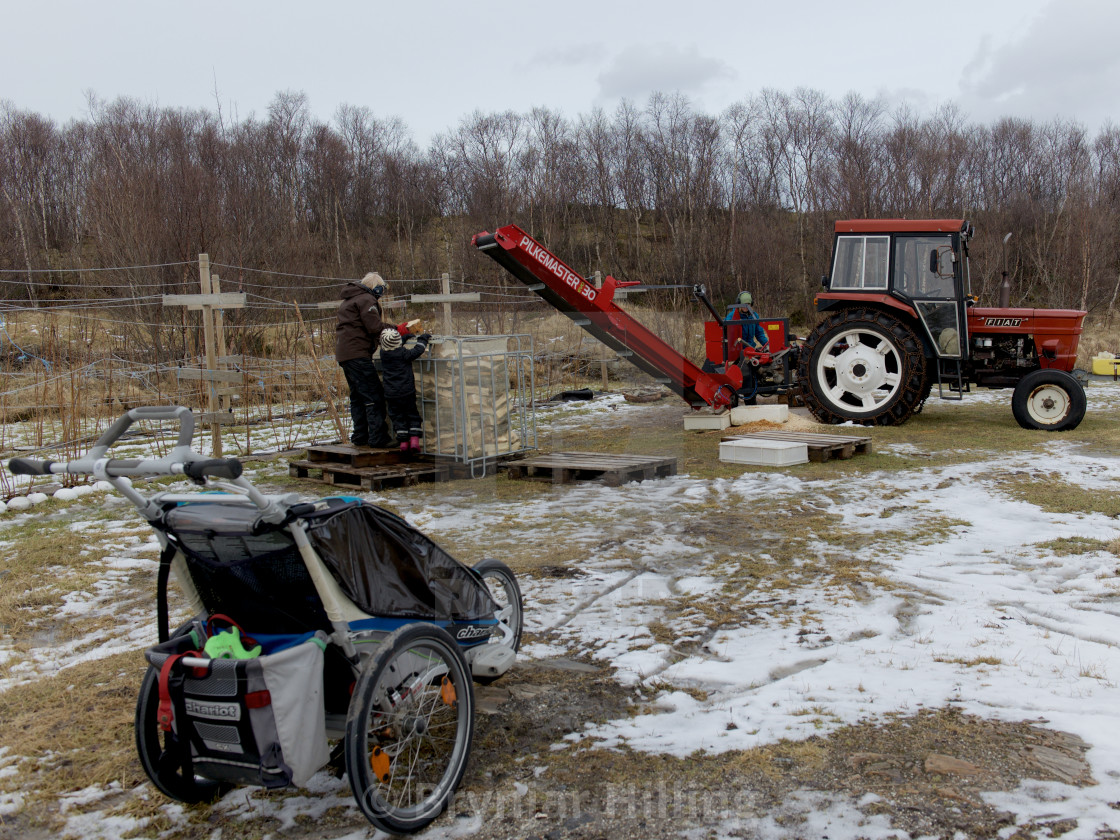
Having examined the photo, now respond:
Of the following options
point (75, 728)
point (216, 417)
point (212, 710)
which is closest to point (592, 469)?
point (216, 417)

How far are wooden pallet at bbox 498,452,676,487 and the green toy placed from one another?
607 centimetres

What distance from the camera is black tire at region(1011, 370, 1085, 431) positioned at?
1119 centimetres

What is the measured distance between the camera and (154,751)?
2.94m

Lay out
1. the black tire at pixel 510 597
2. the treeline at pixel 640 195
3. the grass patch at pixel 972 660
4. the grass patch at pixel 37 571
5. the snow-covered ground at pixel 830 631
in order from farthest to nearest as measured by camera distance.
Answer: the treeline at pixel 640 195 → the grass patch at pixel 37 571 → the black tire at pixel 510 597 → the grass patch at pixel 972 660 → the snow-covered ground at pixel 830 631

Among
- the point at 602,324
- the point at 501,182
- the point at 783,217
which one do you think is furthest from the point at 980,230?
the point at 602,324

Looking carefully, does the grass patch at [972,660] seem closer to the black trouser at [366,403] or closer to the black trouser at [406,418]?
the black trouser at [406,418]


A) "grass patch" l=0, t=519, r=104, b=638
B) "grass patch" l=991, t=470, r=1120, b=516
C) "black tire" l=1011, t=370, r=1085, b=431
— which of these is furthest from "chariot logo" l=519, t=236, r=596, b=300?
"black tire" l=1011, t=370, r=1085, b=431

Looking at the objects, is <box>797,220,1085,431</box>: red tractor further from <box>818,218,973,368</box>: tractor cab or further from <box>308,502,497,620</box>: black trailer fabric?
<box>308,502,497,620</box>: black trailer fabric

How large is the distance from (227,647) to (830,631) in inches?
118

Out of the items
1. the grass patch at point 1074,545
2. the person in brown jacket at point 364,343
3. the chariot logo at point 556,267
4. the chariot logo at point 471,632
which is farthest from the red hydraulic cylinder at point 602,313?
the chariot logo at point 471,632

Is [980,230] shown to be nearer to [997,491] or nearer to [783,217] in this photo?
[783,217]

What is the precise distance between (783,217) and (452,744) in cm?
3541

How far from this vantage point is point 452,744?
3307 millimetres

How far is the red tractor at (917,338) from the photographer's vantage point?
11469mm
